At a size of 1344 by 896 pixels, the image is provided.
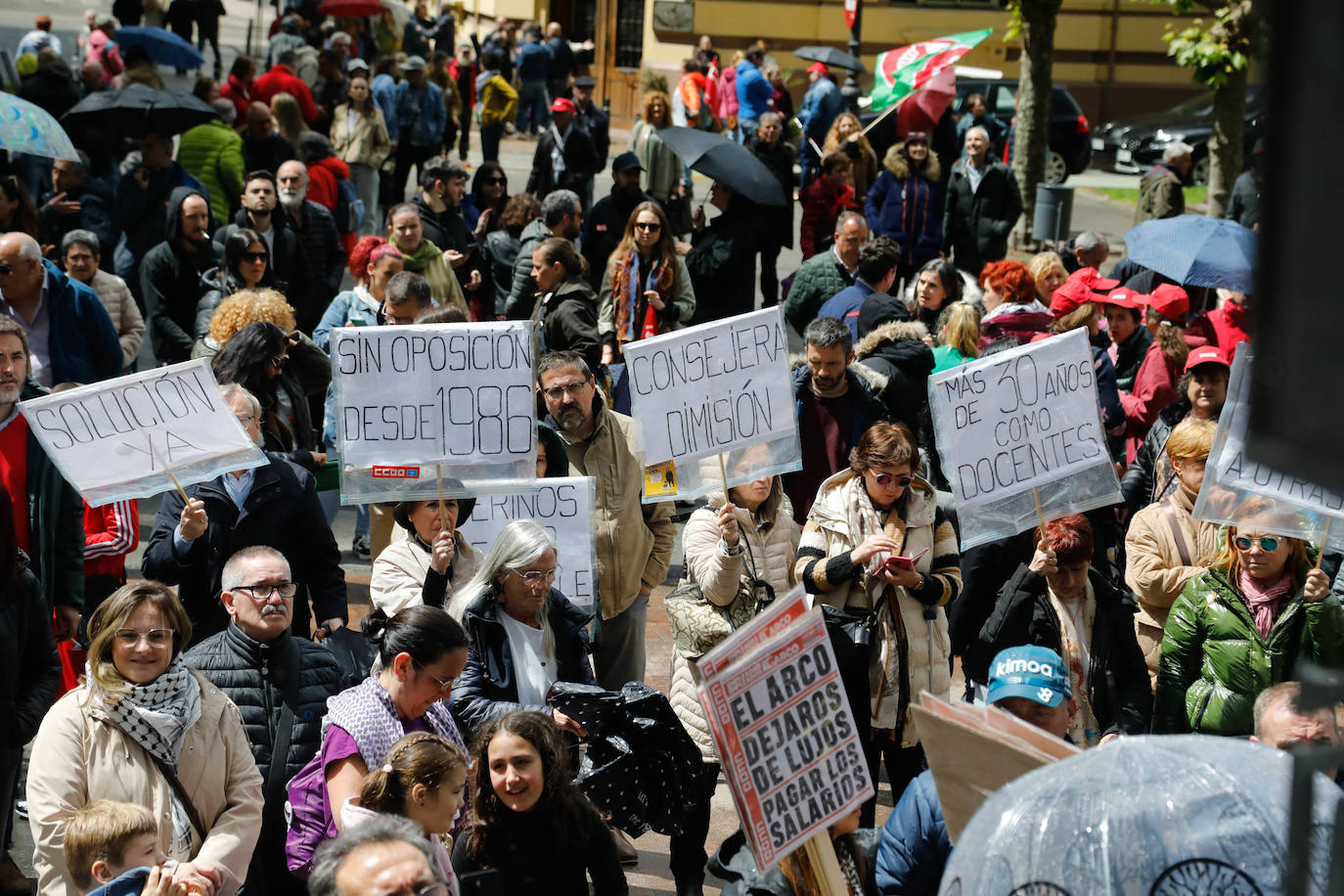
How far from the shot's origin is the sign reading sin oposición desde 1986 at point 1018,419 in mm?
5527

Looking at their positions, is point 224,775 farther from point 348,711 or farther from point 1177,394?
point 1177,394

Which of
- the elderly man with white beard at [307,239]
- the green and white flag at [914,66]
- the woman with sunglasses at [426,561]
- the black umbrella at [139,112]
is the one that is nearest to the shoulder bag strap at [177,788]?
the woman with sunglasses at [426,561]

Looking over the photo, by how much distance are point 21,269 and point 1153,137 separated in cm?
2126

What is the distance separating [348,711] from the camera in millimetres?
4227

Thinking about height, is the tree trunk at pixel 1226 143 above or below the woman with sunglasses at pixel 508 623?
above

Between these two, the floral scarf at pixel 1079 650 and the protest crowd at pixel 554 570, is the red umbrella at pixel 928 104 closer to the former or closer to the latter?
the protest crowd at pixel 554 570

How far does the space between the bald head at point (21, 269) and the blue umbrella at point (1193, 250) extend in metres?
5.81

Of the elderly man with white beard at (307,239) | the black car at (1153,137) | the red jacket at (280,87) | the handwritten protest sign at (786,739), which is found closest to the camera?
the handwritten protest sign at (786,739)

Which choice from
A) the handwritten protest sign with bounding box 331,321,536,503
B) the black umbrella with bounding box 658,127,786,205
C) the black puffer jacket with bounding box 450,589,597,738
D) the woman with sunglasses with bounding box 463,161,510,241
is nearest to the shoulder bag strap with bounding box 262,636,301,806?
the black puffer jacket with bounding box 450,589,597,738

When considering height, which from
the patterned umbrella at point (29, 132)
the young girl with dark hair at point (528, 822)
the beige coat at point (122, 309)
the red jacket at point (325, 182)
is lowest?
the young girl with dark hair at point (528, 822)

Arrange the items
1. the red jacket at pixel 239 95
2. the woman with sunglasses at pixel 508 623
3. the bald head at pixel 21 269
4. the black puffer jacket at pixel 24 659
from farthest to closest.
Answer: the red jacket at pixel 239 95 → the bald head at pixel 21 269 → the woman with sunglasses at pixel 508 623 → the black puffer jacket at pixel 24 659

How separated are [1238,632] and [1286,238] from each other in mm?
4150

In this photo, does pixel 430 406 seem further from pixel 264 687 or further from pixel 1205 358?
pixel 1205 358

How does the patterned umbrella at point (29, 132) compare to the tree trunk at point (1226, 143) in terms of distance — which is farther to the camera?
the tree trunk at point (1226, 143)
